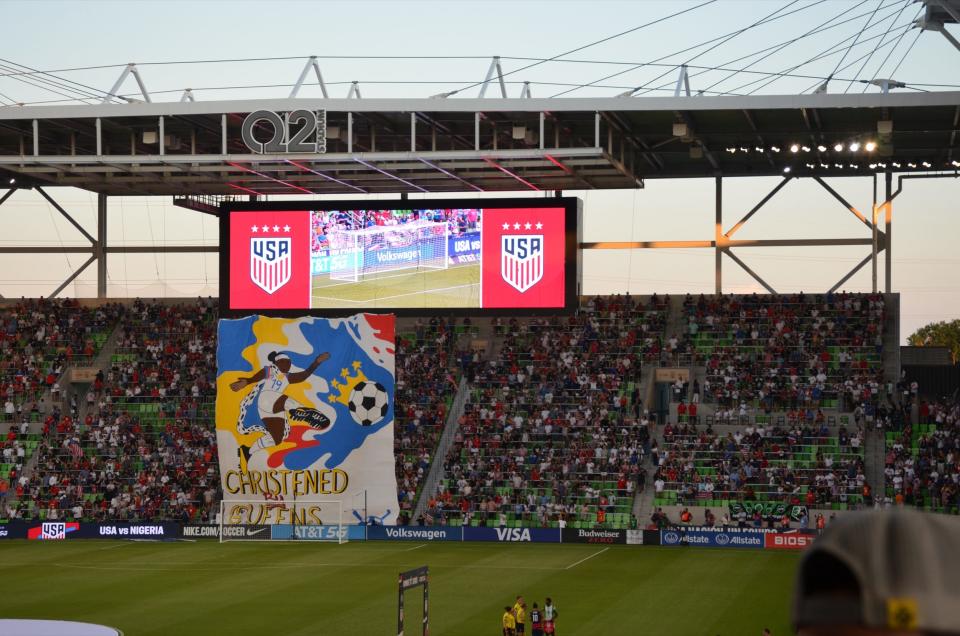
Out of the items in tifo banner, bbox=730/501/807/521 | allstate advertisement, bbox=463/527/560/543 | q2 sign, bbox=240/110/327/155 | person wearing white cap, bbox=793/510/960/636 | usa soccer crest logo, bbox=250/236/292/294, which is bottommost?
allstate advertisement, bbox=463/527/560/543

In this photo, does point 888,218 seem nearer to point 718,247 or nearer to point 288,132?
point 718,247

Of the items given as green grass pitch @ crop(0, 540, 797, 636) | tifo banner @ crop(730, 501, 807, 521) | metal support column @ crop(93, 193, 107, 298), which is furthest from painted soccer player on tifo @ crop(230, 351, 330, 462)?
tifo banner @ crop(730, 501, 807, 521)

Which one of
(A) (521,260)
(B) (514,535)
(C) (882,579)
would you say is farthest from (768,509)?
(C) (882,579)

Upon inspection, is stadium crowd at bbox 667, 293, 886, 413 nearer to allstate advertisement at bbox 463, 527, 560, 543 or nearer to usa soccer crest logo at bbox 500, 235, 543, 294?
usa soccer crest logo at bbox 500, 235, 543, 294

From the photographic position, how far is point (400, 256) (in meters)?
51.2

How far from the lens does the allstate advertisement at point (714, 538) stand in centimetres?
4491

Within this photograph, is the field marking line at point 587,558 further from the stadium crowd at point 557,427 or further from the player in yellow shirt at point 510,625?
the player in yellow shirt at point 510,625

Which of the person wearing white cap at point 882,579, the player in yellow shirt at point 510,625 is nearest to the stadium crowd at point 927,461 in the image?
the player in yellow shirt at point 510,625

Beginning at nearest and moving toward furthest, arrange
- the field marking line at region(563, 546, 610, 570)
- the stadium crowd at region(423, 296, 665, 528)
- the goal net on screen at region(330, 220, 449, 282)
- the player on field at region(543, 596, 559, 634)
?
the player on field at region(543, 596, 559, 634), the field marking line at region(563, 546, 610, 570), the stadium crowd at region(423, 296, 665, 528), the goal net on screen at region(330, 220, 449, 282)

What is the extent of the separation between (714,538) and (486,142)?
18272 millimetres

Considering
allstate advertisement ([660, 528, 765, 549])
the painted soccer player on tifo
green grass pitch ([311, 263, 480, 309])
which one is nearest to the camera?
allstate advertisement ([660, 528, 765, 549])

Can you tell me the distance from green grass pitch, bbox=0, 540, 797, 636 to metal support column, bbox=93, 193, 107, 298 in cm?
1798

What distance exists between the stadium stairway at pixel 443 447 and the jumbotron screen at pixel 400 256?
5.08 m

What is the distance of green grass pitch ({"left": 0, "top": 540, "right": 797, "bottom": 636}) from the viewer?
99.9 ft
